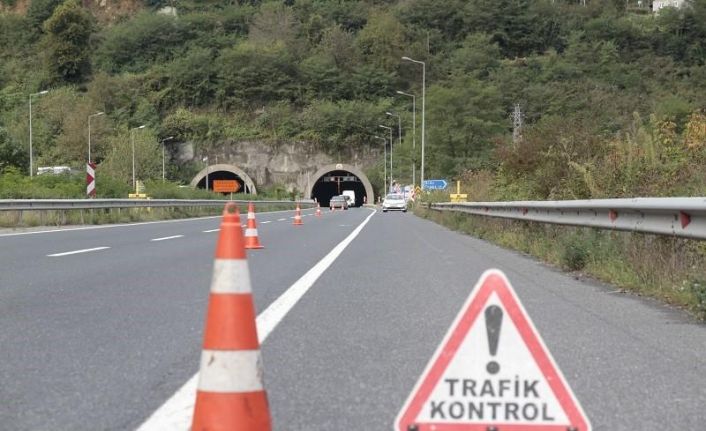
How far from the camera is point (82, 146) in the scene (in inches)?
3713

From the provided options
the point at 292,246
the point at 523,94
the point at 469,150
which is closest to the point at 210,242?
the point at 292,246

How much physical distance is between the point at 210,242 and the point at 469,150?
148 feet

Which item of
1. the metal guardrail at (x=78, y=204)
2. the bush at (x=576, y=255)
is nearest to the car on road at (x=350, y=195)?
the metal guardrail at (x=78, y=204)

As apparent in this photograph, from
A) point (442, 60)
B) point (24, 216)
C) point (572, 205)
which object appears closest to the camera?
point (572, 205)

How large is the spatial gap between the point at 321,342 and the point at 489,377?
2729mm

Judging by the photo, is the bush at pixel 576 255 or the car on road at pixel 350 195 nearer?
the bush at pixel 576 255

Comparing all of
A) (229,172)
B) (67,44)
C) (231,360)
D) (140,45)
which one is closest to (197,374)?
(231,360)

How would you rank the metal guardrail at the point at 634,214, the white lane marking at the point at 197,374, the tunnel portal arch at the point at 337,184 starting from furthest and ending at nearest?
the tunnel portal arch at the point at 337,184 → the metal guardrail at the point at 634,214 → the white lane marking at the point at 197,374

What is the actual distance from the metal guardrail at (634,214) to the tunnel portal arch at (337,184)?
85.0 m

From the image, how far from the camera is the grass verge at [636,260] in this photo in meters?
7.73

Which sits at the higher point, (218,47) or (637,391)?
(218,47)

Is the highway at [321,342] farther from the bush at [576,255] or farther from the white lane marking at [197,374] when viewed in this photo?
the bush at [576,255]

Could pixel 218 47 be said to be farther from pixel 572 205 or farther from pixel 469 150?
pixel 572 205

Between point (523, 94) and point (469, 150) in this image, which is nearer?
point (469, 150)
